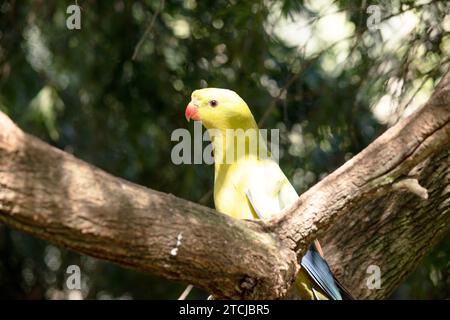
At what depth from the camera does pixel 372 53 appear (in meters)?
4.44

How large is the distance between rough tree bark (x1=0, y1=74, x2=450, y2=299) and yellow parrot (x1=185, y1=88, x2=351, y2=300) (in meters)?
0.59

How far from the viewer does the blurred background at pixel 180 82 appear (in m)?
4.24

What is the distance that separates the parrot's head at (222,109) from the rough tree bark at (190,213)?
1.00 meters

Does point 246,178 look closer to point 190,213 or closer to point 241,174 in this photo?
point 241,174

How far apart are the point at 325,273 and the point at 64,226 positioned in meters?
1.44

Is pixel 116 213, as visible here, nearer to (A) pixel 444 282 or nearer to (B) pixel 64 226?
(B) pixel 64 226

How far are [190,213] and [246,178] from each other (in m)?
1.16

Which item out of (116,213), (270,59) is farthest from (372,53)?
(116,213)

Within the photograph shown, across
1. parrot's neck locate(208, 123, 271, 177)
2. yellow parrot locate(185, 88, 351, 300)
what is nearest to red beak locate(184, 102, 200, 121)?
yellow parrot locate(185, 88, 351, 300)

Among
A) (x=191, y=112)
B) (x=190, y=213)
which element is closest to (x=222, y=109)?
(x=191, y=112)

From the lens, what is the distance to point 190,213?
2.55 m

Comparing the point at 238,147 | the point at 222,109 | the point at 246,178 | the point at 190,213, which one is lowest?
the point at 190,213

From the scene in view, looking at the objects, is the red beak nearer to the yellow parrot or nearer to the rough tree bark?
the yellow parrot

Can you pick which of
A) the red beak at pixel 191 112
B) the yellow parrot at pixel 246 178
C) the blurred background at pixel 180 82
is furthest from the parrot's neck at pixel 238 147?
the blurred background at pixel 180 82
